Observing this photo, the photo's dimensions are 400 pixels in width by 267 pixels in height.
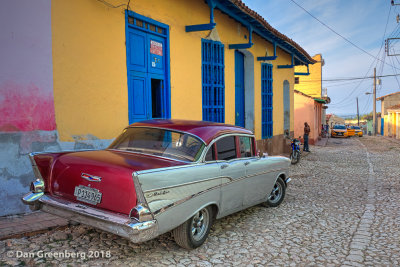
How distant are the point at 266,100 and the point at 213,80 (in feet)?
14.6

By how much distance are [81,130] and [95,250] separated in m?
2.60

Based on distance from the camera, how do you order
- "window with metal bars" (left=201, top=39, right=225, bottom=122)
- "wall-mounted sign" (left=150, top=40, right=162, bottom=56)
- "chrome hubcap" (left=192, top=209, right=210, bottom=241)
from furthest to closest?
"window with metal bars" (left=201, top=39, right=225, bottom=122) → "wall-mounted sign" (left=150, top=40, right=162, bottom=56) → "chrome hubcap" (left=192, top=209, right=210, bottom=241)

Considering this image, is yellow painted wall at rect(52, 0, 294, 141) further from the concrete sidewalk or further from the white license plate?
the white license plate

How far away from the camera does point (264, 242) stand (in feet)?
13.1

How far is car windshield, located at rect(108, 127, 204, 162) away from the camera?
374cm

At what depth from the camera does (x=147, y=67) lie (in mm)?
7133

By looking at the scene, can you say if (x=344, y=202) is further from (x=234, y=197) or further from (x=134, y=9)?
(x=134, y=9)

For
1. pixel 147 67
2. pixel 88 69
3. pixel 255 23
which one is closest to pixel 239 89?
pixel 255 23

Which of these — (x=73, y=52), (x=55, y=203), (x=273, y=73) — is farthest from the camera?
(x=273, y=73)

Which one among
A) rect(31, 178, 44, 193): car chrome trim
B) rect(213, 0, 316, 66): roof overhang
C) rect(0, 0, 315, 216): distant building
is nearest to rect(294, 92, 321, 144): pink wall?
rect(213, 0, 316, 66): roof overhang

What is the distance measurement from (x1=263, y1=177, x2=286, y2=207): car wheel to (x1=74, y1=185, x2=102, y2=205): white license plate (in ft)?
10.4

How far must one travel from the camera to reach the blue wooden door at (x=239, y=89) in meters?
11.5

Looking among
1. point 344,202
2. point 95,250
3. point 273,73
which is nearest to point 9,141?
point 95,250

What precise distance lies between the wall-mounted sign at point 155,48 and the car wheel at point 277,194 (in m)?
3.97
